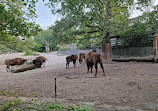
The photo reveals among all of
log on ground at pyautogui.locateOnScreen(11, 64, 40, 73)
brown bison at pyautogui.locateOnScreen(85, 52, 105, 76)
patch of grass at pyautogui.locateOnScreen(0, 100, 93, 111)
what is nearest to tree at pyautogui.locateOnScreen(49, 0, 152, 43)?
brown bison at pyautogui.locateOnScreen(85, 52, 105, 76)

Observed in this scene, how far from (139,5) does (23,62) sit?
37.3 feet

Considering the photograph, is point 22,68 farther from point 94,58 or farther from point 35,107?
point 35,107

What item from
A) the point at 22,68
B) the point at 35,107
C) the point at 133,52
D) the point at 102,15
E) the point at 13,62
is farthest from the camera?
the point at 133,52

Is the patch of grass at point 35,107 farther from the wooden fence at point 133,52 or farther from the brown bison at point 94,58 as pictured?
the wooden fence at point 133,52

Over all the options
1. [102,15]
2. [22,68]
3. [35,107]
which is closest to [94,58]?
[102,15]

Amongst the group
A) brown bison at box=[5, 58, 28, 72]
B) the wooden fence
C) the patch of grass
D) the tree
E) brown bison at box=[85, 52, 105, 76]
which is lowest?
the patch of grass

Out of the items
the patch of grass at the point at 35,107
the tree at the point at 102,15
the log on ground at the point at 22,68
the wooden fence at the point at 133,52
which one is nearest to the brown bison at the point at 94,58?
the tree at the point at 102,15

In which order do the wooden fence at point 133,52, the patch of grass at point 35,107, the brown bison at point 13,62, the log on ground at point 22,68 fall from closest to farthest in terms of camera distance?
the patch of grass at point 35,107 < the log on ground at point 22,68 < the brown bison at point 13,62 < the wooden fence at point 133,52

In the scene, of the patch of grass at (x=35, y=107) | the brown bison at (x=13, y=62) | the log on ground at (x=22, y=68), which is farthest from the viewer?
the brown bison at (x=13, y=62)

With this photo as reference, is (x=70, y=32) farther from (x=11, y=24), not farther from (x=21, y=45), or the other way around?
(x=21, y=45)

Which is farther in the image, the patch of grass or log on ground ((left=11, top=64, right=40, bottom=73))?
log on ground ((left=11, top=64, right=40, bottom=73))

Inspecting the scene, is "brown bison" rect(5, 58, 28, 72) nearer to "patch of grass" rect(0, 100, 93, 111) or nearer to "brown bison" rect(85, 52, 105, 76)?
"brown bison" rect(85, 52, 105, 76)

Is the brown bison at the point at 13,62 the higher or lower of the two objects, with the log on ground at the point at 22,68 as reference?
higher

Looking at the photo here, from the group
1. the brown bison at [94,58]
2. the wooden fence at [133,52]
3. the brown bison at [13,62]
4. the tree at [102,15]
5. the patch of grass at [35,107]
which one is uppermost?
the tree at [102,15]
